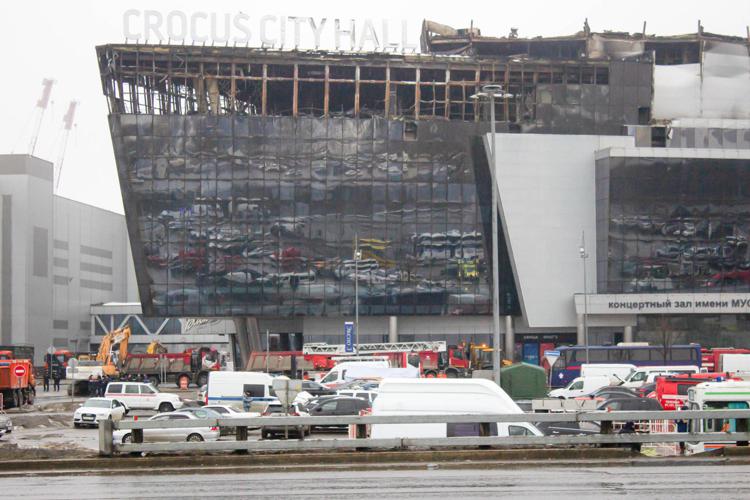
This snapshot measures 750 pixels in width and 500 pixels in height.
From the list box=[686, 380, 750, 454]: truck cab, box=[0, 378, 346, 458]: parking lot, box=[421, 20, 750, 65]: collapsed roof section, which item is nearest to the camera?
box=[686, 380, 750, 454]: truck cab

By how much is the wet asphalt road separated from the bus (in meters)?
54.4

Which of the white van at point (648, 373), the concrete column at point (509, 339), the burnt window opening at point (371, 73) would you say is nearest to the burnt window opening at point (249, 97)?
the burnt window opening at point (371, 73)

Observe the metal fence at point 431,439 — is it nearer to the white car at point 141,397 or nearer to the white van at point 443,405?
the white van at point 443,405

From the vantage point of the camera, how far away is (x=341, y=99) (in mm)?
100188

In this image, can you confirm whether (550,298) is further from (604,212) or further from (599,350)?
(599,350)

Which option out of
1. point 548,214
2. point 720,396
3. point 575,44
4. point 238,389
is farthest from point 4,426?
point 575,44

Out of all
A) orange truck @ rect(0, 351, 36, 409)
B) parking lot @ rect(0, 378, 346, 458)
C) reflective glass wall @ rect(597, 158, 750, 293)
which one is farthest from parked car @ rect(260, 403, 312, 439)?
reflective glass wall @ rect(597, 158, 750, 293)

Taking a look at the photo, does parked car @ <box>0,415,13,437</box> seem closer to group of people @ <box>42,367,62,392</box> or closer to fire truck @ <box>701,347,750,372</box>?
fire truck @ <box>701,347,750,372</box>

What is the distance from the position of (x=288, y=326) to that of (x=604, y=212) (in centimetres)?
2909

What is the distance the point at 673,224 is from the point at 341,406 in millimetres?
59295

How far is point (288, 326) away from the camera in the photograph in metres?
99.4

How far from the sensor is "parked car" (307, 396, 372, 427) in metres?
40.7

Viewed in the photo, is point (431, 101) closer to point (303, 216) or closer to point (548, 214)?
point (548, 214)

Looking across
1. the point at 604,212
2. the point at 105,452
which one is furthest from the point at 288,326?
the point at 105,452
